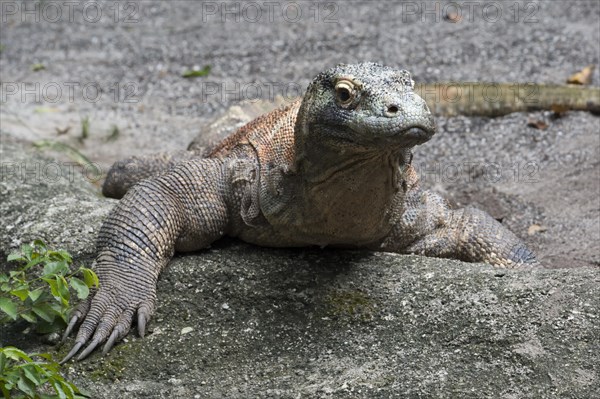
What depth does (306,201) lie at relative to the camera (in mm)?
5008

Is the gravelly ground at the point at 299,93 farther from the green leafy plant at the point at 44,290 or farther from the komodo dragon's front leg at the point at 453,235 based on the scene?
the komodo dragon's front leg at the point at 453,235

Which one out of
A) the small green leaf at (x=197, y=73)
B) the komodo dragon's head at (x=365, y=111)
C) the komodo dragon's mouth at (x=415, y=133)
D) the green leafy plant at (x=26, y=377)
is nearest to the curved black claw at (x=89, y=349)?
the green leafy plant at (x=26, y=377)

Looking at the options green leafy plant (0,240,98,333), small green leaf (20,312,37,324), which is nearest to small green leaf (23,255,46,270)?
green leafy plant (0,240,98,333)

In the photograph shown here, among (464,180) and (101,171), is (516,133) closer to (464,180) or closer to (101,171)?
(464,180)

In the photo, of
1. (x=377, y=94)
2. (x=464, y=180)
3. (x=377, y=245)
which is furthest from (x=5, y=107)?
(x=377, y=94)

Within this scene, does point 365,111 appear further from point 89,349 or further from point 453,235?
point 453,235

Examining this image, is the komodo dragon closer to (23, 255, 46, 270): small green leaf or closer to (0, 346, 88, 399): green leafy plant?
(23, 255, 46, 270): small green leaf

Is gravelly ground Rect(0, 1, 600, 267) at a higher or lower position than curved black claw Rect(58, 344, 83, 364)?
higher

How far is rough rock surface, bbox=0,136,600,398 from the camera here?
13.6ft

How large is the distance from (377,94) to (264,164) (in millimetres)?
1286

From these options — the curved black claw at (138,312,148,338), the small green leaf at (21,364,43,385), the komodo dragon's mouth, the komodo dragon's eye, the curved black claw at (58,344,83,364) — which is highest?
the komodo dragon's eye

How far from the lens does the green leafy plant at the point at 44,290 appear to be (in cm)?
436

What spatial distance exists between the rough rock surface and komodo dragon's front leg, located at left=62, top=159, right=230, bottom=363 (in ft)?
0.34

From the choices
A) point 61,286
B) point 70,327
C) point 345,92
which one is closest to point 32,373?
point 61,286
